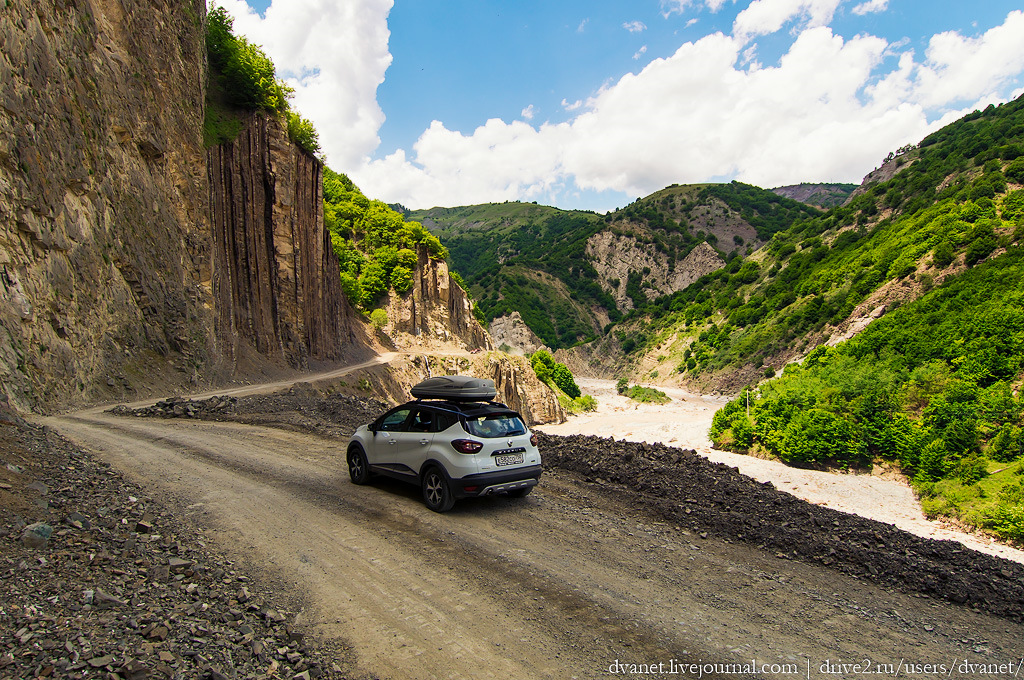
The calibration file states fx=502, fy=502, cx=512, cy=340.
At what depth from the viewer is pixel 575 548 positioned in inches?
269

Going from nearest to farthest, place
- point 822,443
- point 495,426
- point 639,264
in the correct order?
point 495,426
point 822,443
point 639,264

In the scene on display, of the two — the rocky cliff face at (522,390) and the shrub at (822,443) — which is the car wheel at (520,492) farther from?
the rocky cliff face at (522,390)

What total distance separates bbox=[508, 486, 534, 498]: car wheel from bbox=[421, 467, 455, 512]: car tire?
110 centimetres

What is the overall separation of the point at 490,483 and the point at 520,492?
119 centimetres

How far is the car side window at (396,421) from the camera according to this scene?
28.7ft

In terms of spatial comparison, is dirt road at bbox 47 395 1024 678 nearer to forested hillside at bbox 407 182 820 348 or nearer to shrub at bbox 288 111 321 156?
shrub at bbox 288 111 321 156

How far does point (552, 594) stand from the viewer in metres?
5.57

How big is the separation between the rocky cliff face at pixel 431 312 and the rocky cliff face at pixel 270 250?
11481mm

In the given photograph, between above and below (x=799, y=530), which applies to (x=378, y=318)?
above

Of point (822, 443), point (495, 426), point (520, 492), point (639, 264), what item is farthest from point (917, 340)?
point (639, 264)

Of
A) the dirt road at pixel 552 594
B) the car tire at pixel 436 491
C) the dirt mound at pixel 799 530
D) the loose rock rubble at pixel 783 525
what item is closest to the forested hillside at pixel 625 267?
the loose rock rubble at pixel 783 525

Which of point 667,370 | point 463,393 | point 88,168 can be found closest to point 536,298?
point 667,370

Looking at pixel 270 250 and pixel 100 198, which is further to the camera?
pixel 270 250

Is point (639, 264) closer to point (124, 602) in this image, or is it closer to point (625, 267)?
point (625, 267)
